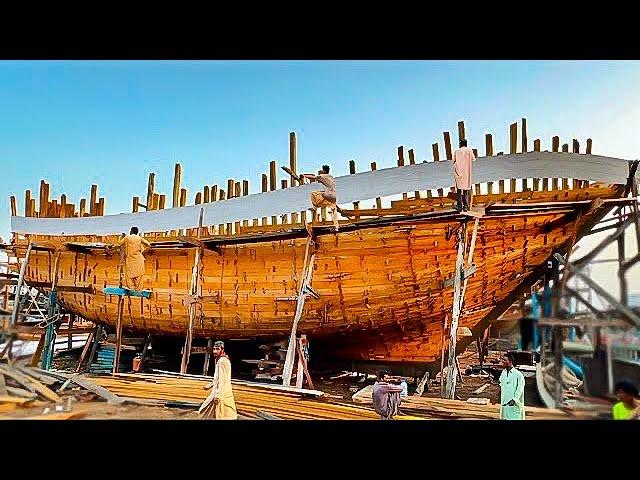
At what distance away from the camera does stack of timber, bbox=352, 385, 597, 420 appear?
459cm

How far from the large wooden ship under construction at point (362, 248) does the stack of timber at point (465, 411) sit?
1094 millimetres

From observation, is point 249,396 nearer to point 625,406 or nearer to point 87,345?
point 625,406

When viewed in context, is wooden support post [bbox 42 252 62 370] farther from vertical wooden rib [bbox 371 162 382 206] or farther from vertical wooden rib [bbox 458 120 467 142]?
vertical wooden rib [bbox 458 120 467 142]

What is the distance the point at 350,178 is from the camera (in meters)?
6.35

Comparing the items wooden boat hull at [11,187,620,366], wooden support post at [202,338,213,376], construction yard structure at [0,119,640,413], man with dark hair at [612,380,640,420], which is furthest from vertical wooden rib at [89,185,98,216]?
man with dark hair at [612,380,640,420]

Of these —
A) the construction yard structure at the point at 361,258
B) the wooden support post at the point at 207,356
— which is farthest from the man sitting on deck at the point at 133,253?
the wooden support post at the point at 207,356

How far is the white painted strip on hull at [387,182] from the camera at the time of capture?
5770mm

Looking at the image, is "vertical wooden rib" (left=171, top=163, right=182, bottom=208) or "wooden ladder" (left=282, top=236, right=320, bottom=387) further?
"vertical wooden rib" (left=171, top=163, right=182, bottom=208)

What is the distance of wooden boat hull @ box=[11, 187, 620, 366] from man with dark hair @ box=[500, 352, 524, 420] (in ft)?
6.03

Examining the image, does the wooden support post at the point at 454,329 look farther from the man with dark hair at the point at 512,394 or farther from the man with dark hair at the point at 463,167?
the man with dark hair at the point at 512,394
